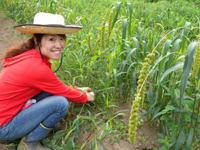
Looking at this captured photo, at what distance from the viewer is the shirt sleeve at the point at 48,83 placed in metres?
1.64

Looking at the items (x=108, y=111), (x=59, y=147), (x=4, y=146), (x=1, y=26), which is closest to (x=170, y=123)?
(x=108, y=111)

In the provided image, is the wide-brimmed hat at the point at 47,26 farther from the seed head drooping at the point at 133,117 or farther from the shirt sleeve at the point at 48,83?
the seed head drooping at the point at 133,117

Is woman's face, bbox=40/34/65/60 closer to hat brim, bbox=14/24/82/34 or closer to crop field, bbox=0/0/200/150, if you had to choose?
hat brim, bbox=14/24/82/34

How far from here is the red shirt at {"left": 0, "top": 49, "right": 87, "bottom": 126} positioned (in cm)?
164

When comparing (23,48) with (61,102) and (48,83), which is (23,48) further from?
(61,102)

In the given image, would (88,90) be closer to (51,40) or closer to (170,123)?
(51,40)

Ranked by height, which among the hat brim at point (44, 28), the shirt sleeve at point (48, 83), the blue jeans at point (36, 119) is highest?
the hat brim at point (44, 28)

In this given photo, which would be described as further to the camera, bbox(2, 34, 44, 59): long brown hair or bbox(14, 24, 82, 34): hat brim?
bbox(2, 34, 44, 59): long brown hair

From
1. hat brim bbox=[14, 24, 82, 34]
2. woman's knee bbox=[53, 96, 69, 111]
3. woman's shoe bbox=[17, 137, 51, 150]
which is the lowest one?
woman's shoe bbox=[17, 137, 51, 150]

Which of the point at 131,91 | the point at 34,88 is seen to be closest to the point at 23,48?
the point at 34,88

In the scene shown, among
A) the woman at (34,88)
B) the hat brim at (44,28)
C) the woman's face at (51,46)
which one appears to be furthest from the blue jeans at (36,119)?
the hat brim at (44,28)

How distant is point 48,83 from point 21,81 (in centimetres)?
23

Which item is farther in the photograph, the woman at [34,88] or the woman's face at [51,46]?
the woman's face at [51,46]

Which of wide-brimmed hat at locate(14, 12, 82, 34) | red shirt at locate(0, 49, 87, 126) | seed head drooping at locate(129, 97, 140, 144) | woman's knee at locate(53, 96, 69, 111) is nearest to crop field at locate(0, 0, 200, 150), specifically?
seed head drooping at locate(129, 97, 140, 144)
